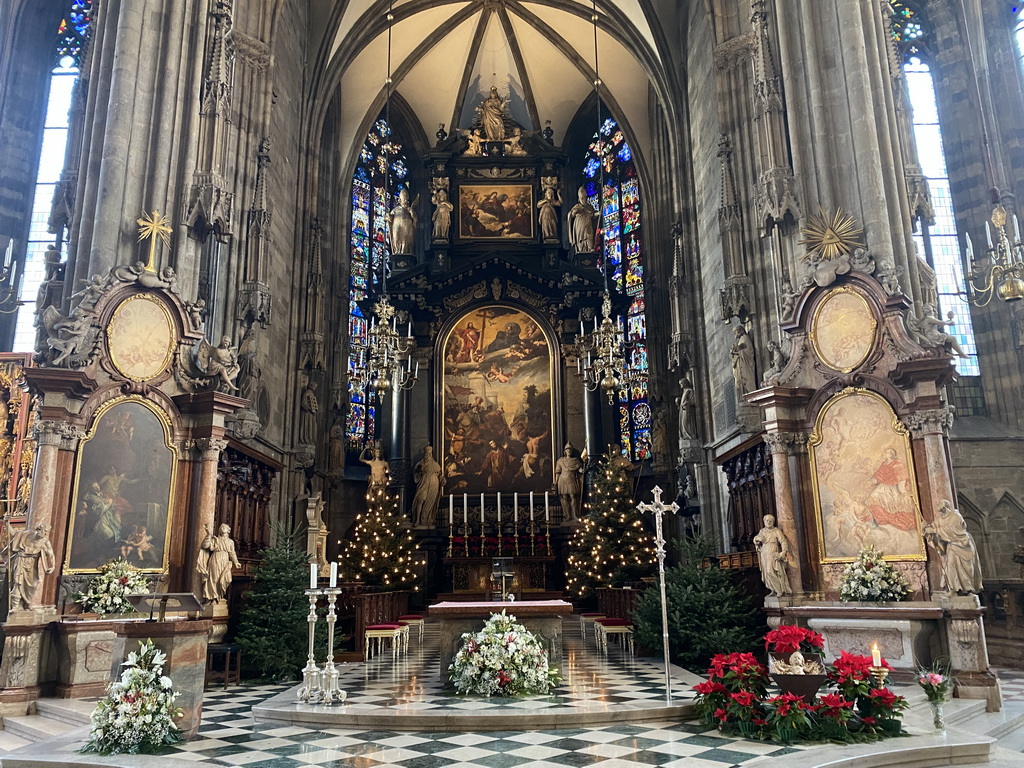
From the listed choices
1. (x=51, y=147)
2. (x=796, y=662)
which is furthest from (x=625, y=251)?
(x=796, y=662)

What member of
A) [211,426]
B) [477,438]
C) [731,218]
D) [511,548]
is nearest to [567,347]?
[477,438]

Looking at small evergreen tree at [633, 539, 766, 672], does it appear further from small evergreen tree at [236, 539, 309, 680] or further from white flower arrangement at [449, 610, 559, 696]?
small evergreen tree at [236, 539, 309, 680]

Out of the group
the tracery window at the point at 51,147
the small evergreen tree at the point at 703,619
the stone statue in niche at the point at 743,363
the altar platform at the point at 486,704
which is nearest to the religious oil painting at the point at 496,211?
the tracery window at the point at 51,147

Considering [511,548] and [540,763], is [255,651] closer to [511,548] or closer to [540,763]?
[540,763]

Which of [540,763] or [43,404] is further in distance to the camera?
[43,404]

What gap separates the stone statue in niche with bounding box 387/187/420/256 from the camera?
25469mm

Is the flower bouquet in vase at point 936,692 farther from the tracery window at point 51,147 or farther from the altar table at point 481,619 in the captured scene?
the tracery window at point 51,147

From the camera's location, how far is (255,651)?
38.5 ft

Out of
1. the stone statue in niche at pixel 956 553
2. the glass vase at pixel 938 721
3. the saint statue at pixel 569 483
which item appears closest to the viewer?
the glass vase at pixel 938 721

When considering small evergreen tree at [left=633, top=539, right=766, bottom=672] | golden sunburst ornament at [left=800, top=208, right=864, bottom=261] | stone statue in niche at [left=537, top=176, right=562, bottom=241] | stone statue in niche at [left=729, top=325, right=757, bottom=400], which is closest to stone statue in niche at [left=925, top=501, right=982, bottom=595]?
small evergreen tree at [left=633, top=539, right=766, bottom=672]

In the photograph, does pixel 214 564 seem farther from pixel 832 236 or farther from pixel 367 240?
pixel 367 240

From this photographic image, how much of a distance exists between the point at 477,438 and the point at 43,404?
52.4ft

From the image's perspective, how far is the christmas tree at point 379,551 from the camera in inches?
758

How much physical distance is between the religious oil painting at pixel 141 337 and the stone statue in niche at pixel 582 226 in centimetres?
1652
